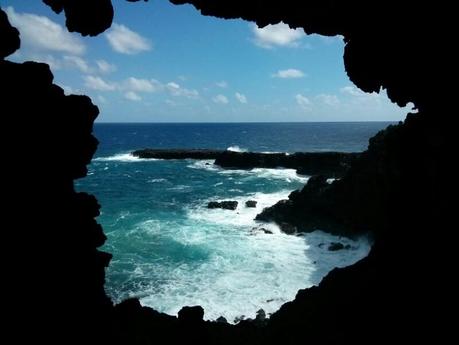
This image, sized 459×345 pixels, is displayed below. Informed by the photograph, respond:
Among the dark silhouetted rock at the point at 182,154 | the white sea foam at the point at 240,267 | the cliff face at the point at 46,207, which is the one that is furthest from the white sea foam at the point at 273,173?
the cliff face at the point at 46,207

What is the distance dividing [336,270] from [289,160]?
6939 centimetres

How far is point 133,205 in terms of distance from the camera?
5281 cm

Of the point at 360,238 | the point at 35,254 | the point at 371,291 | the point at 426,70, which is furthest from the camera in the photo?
the point at 360,238

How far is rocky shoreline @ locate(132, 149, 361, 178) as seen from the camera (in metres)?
74.1

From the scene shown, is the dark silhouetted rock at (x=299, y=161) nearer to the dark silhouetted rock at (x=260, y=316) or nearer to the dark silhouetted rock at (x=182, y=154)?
the dark silhouetted rock at (x=182, y=154)

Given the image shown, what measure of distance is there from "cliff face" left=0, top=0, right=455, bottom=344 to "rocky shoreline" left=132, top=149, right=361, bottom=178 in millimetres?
57545

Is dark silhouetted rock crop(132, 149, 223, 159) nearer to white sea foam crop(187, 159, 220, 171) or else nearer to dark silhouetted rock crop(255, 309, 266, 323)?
white sea foam crop(187, 159, 220, 171)

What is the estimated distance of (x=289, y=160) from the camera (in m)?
83.0

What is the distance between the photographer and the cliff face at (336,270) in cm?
769

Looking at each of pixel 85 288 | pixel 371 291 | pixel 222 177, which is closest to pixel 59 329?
pixel 85 288

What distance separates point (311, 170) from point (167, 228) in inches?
1727

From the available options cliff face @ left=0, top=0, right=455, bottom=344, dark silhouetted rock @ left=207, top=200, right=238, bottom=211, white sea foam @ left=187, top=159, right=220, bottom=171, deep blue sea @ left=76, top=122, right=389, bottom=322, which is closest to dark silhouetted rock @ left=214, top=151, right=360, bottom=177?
white sea foam @ left=187, top=159, right=220, bottom=171

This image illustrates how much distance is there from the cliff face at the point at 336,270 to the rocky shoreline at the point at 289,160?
189 ft

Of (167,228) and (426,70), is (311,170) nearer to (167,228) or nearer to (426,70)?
(167,228)
